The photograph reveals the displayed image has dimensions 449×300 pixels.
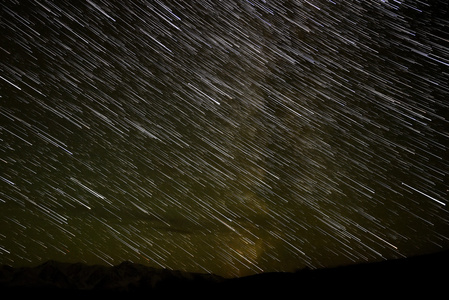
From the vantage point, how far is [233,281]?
5.21 m

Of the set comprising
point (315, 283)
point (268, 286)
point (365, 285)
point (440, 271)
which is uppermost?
point (440, 271)

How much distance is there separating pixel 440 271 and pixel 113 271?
16.5 feet

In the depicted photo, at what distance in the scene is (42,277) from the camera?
4773 millimetres

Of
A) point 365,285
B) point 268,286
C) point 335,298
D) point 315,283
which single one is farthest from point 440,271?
point 268,286

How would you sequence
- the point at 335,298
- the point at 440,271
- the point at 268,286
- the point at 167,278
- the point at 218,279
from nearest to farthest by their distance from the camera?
the point at 440,271 → the point at 335,298 → the point at 268,286 → the point at 167,278 → the point at 218,279

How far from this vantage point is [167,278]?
17.2 feet

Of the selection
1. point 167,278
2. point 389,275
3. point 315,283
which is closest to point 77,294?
point 167,278

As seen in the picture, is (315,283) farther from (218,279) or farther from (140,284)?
(140,284)

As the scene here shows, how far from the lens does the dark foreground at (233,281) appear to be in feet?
11.9

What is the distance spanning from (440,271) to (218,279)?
11.8ft

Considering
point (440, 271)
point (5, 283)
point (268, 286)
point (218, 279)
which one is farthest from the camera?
point (218, 279)

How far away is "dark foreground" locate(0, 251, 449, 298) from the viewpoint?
3.64 metres

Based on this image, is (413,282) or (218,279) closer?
(413,282)

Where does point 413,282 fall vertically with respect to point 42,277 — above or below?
above
